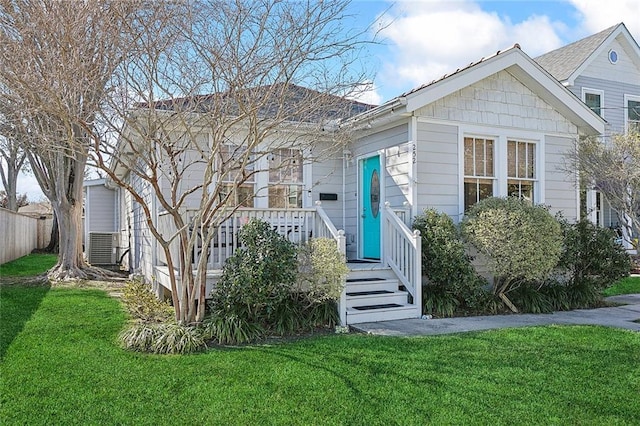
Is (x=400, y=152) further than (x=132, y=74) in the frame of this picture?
Yes

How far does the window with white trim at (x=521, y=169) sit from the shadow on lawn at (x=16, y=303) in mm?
8111

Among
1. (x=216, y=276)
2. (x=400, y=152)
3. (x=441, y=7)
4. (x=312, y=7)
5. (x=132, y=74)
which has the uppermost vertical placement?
(x=441, y=7)

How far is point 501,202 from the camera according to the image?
808 centimetres

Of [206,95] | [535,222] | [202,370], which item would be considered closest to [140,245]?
[206,95]

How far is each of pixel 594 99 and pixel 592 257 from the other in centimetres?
966

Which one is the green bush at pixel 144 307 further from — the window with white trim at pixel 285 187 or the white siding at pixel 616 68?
the white siding at pixel 616 68

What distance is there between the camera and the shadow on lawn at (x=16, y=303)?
6.16m

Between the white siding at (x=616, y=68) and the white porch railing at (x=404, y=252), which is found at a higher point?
the white siding at (x=616, y=68)

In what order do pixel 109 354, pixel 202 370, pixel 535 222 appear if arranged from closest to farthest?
pixel 202 370 < pixel 109 354 < pixel 535 222

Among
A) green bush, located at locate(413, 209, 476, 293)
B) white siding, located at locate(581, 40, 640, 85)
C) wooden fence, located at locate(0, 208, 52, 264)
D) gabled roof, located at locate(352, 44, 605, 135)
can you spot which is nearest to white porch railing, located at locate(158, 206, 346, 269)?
green bush, located at locate(413, 209, 476, 293)

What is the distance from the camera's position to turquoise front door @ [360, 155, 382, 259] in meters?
9.09

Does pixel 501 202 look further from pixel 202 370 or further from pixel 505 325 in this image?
pixel 202 370

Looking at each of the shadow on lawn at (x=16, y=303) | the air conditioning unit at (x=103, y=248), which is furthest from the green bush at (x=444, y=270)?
the air conditioning unit at (x=103, y=248)

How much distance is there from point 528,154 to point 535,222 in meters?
2.21
